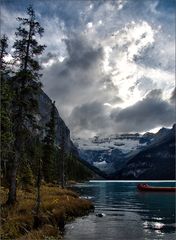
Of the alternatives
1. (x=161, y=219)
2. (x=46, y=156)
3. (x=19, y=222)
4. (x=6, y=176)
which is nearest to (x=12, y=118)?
(x=19, y=222)

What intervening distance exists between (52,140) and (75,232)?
5220cm

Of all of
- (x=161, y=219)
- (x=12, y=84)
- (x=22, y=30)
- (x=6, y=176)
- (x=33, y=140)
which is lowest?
(x=161, y=219)

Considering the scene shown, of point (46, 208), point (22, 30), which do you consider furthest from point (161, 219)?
point (22, 30)

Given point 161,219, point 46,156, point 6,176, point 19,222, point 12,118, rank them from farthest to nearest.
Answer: point 46,156, point 6,176, point 161,219, point 12,118, point 19,222

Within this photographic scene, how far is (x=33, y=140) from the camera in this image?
3556 cm

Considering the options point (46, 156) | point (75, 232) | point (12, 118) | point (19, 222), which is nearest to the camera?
point (19, 222)

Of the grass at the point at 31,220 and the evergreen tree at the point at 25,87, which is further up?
the evergreen tree at the point at 25,87

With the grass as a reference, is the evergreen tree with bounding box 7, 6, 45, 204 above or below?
above

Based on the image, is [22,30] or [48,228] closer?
[48,228]

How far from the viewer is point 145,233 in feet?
109

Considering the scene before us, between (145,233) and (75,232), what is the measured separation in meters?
6.08

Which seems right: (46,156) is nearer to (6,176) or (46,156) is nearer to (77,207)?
(6,176)

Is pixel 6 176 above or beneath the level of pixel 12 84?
beneath

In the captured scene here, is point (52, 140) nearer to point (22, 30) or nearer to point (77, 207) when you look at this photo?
point (77, 207)
